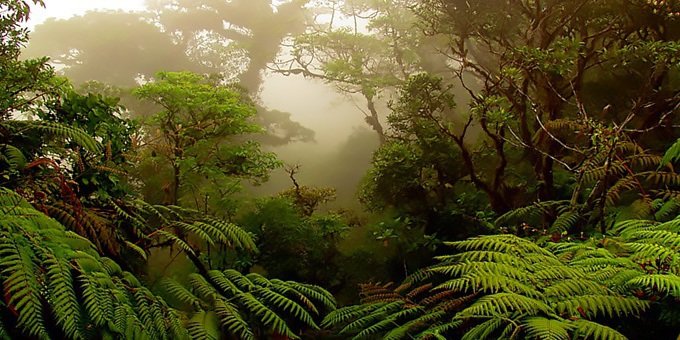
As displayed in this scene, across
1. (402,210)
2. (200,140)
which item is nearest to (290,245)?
(402,210)

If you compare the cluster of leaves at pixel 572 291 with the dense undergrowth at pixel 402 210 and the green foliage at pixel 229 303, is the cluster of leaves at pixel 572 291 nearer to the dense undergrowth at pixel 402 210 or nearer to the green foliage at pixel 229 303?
the dense undergrowth at pixel 402 210

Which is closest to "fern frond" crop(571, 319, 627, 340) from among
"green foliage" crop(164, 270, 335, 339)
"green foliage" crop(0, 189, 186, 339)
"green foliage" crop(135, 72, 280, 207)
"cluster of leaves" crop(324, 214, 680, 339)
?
"cluster of leaves" crop(324, 214, 680, 339)

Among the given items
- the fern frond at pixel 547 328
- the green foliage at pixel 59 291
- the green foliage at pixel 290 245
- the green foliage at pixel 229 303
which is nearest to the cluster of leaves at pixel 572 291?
the fern frond at pixel 547 328

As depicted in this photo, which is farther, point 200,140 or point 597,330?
point 200,140

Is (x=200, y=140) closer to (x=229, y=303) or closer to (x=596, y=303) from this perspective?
(x=229, y=303)

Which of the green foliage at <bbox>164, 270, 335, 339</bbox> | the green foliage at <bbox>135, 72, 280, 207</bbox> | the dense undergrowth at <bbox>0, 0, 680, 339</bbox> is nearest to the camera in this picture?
the dense undergrowth at <bbox>0, 0, 680, 339</bbox>

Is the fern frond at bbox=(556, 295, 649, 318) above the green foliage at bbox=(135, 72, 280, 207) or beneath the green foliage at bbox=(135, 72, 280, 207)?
beneath

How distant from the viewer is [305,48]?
477 inches

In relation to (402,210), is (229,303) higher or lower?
lower

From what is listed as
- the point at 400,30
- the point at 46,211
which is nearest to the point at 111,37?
the point at 400,30

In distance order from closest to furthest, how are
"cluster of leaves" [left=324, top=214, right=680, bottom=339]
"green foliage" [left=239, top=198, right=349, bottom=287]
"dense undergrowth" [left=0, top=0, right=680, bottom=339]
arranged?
"cluster of leaves" [left=324, top=214, right=680, bottom=339] → "dense undergrowth" [left=0, top=0, right=680, bottom=339] → "green foliage" [left=239, top=198, right=349, bottom=287]

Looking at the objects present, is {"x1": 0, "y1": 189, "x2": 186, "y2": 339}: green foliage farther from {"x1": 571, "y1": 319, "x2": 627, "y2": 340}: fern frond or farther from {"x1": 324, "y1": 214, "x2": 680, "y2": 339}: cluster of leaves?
{"x1": 571, "y1": 319, "x2": 627, "y2": 340}: fern frond

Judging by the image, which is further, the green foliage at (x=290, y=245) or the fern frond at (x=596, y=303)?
the green foliage at (x=290, y=245)

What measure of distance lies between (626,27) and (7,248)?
7.20 metres
